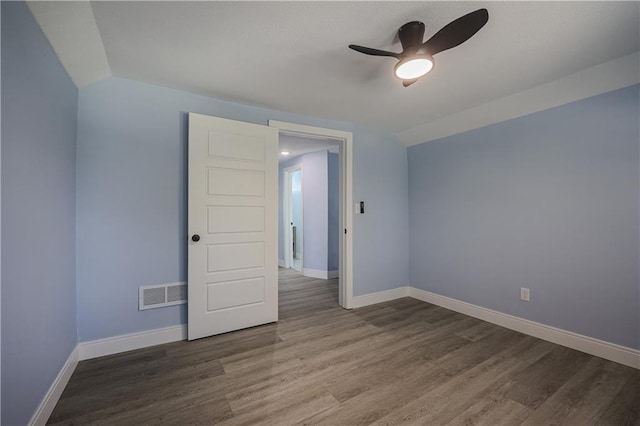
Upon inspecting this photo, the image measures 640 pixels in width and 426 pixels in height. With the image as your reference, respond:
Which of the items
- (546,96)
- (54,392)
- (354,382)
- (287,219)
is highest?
(546,96)

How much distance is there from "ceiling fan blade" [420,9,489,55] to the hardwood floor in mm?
2127

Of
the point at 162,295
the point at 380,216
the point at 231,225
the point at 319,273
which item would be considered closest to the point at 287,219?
the point at 319,273

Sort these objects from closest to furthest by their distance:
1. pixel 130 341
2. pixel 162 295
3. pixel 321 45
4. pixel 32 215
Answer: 1. pixel 32 215
2. pixel 321 45
3. pixel 130 341
4. pixel 162 295

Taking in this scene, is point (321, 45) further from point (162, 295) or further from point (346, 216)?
point (162, 295)

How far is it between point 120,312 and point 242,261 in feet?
3.43

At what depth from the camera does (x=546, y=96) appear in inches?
91.5

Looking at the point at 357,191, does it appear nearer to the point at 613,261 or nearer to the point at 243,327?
the point at 243,327

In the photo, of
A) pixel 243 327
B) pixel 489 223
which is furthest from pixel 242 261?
pixel 489 223

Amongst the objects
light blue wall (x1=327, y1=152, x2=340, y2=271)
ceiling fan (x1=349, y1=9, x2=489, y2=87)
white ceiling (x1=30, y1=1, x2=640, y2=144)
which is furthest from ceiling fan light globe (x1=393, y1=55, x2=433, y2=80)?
light blue wall (x1=327, y1=152, x2=340, y2=271)

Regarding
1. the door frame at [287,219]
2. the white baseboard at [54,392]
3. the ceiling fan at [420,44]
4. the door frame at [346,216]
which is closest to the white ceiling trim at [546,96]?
the door frame at [346,216]

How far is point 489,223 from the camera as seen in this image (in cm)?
284

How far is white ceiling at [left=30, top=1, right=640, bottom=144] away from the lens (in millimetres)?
→ 1450

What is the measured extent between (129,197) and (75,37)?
113cm

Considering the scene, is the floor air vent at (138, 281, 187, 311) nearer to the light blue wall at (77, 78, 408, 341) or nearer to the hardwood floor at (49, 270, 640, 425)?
the light blue wall at (77, 78, 408, 341)
